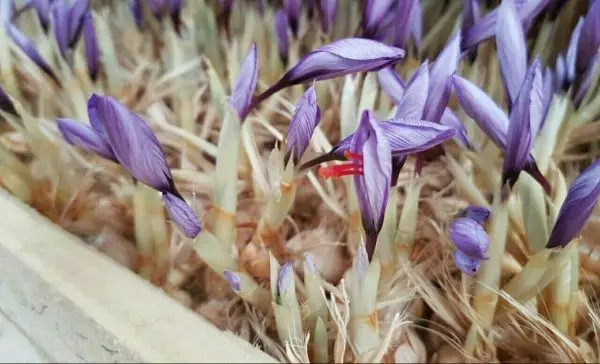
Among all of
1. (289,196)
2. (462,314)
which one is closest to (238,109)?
(289,196)

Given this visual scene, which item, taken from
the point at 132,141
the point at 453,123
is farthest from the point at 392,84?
the point at 132,141

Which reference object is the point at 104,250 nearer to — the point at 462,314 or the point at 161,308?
the point at 161,308

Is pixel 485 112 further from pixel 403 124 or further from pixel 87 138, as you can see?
pixel 87 138

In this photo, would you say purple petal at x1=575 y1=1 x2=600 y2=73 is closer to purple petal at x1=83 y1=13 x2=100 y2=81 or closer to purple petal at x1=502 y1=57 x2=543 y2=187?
purple petal at x1=502 y1=57 x2=543 y2=187

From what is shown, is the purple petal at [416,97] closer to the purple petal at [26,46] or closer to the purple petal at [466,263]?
the purple petal at [466,263]

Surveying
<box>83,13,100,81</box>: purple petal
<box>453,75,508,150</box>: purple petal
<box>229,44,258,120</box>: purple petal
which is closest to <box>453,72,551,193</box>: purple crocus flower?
<box>453,75,508,150</box>: purple petal
